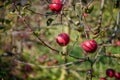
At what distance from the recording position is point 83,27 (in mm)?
2336

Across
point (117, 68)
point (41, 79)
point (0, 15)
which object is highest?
point (0, 15)

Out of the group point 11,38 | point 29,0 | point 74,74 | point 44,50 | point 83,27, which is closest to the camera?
point 83,27

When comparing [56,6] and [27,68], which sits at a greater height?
[56,6]

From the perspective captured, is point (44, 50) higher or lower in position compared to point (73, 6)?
lower

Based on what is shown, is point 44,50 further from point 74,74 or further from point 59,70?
point 74,74

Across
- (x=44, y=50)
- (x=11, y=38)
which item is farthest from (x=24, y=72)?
(x=44, y=50)

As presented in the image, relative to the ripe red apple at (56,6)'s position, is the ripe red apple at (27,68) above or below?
below

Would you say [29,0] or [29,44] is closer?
[29,0]

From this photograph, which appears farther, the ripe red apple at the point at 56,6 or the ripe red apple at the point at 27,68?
the ripe red apple at the point at 27,68

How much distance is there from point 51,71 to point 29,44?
5.61 ft

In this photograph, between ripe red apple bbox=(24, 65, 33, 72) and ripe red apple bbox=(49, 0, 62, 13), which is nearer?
ripe red apple bbox=(49, 0, 62, 13)

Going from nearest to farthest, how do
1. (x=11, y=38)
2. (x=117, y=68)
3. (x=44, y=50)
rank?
Result: 1. (x=117, y=68)
2. (x=11, y=38)
3. (x=44, y=50)

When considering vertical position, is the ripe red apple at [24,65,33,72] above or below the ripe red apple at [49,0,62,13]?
below

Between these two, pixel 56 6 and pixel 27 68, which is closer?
pixel 56 6
